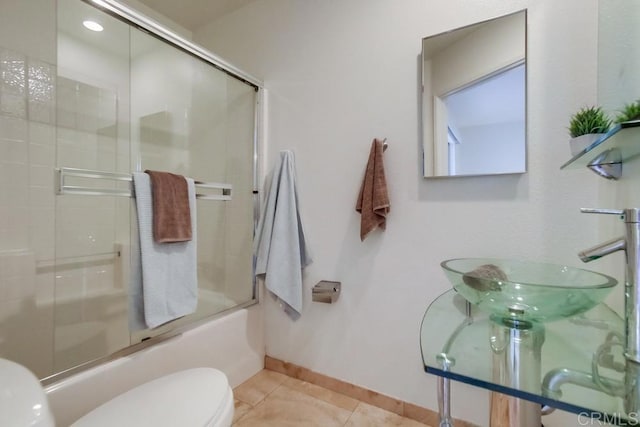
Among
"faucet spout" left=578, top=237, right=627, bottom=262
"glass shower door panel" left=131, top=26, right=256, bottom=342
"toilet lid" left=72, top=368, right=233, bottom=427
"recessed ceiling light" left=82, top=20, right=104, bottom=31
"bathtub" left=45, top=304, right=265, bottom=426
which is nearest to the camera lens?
"faucet spout" left=578, top=237, right=627, bottom=262

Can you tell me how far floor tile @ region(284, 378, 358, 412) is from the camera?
1471 mm

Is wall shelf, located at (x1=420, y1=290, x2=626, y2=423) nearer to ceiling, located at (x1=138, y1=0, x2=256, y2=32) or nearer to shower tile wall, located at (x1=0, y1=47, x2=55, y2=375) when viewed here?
shower tile wall, located at (x1=0, y1=47, x2=55, y2=375)

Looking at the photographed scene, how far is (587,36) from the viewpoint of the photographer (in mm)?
1033

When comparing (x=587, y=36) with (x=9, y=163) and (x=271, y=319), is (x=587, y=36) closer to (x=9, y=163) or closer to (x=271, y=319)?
(x=271, y=319)

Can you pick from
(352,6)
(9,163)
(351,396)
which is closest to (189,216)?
(9,163)

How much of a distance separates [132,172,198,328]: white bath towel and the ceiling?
4.69 ft

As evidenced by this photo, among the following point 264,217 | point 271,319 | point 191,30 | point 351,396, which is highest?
point 191,30

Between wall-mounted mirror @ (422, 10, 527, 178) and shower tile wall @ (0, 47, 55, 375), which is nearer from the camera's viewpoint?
wall-mounted mirror @ (422, 10, 527, 178)

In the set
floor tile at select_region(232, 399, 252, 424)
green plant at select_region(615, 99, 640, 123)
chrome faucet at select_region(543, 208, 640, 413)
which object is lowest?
floor tile at select_region(232, 399, 252, 424)

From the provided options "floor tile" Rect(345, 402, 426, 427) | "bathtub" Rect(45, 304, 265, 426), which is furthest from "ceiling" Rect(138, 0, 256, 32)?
"floor tile" Rect(345, 402, 426, 427)

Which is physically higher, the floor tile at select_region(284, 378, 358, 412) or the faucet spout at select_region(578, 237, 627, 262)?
the faucet spout at select_region(578, 237, 627, 262)

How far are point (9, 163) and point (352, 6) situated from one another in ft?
6.48

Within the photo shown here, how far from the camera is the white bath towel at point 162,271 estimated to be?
3.90ft

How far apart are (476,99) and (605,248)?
0.81m
